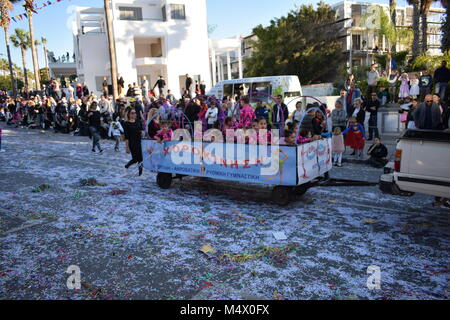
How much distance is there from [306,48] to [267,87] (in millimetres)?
18312

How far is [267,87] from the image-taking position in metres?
15.8

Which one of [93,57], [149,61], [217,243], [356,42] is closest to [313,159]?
[217,243]

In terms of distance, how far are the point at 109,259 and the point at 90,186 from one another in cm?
432

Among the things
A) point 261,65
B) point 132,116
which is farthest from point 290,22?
point 132,116

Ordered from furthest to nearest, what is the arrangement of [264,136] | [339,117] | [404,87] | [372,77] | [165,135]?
[372,77] < [404,87] < [339,117] < [165,135] < [264,136]

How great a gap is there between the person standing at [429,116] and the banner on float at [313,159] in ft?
11.4

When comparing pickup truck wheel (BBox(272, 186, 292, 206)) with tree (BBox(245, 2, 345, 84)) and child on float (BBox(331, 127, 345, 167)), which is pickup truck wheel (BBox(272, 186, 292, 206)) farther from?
tree (BBox(245, 2, 345, 84))

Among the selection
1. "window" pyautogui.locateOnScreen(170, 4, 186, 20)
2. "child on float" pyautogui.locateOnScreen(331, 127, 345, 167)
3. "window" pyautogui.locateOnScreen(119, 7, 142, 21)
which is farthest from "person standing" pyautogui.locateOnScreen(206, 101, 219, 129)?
"window" pyautogui.locateOnScreen(119, 7, 142, 21)

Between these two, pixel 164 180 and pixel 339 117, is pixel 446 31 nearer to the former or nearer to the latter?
pixel 339 117

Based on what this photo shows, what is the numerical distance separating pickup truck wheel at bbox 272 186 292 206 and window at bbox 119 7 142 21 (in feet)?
84.1

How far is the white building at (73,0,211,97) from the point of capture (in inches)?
1053

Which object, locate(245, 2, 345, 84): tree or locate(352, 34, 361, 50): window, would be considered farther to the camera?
locate(352, 34, 361, 50): window

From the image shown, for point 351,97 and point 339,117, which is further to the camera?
point 351,97
